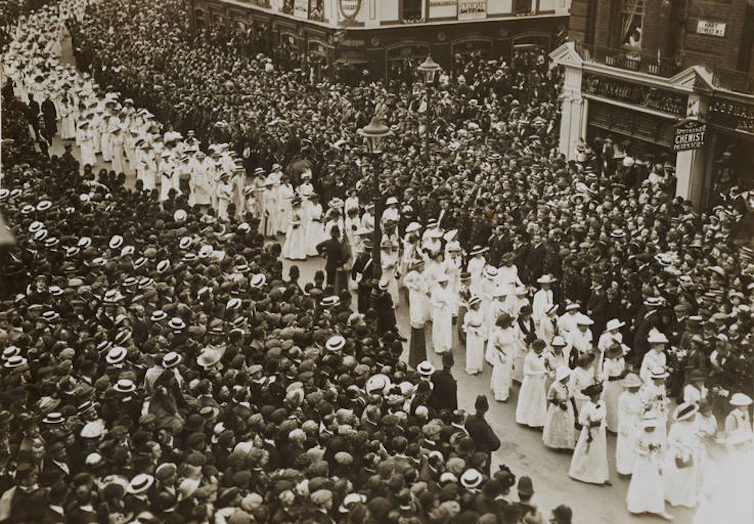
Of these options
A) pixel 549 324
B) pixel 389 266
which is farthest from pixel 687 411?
pixel 389 266

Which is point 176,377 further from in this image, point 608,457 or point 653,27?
point 653,27

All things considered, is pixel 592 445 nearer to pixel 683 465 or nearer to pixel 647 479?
pixel 647 479

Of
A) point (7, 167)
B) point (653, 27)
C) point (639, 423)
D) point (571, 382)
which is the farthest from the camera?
point (653, 27)

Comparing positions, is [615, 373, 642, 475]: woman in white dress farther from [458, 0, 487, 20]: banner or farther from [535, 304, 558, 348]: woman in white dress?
[458, 0, 487, 20]: banner

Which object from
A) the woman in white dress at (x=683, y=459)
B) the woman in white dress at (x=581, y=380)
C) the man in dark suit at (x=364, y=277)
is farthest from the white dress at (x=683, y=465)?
the man in dark suit at (x=364, y=277)

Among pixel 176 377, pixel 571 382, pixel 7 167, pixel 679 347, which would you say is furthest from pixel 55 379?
pixel 7 167
